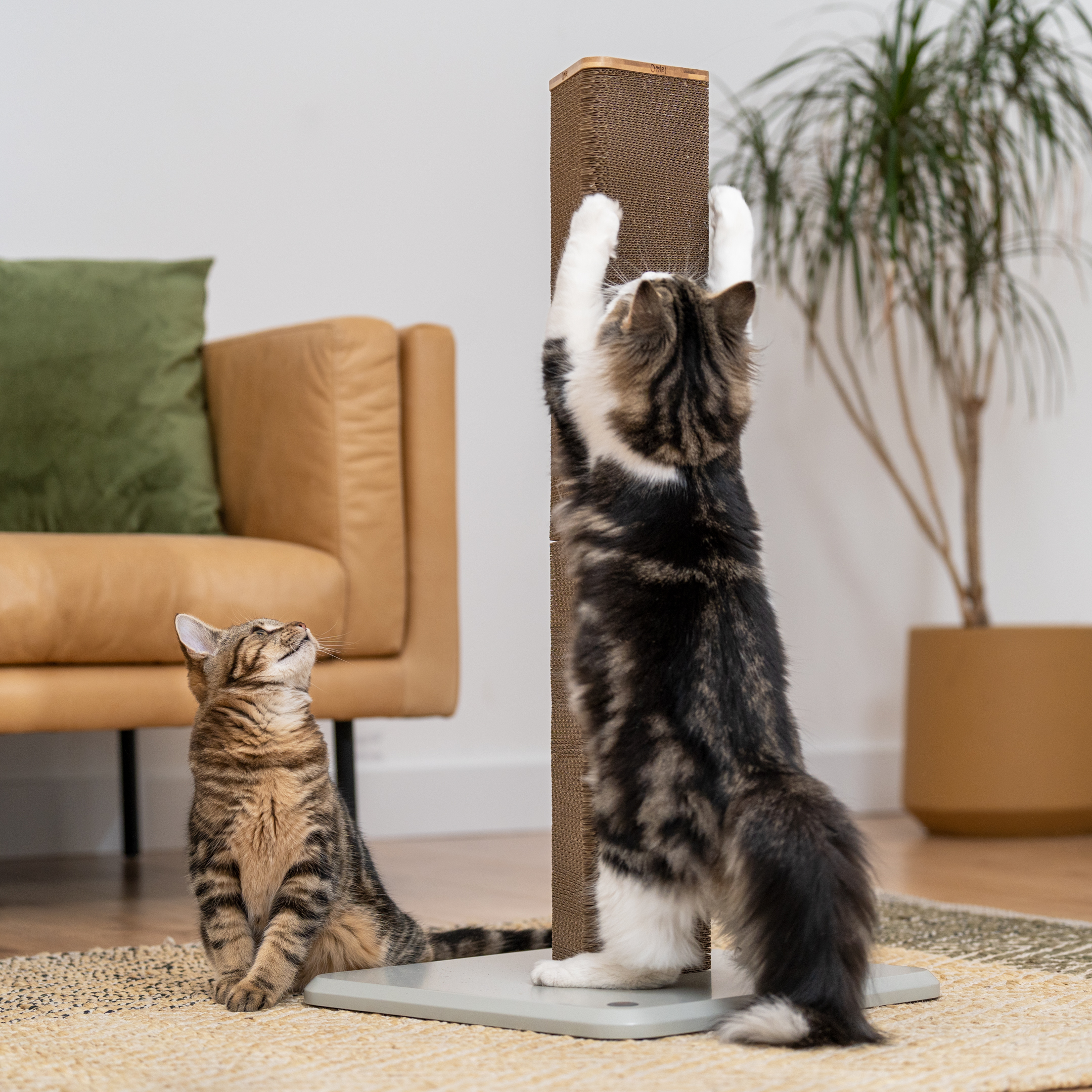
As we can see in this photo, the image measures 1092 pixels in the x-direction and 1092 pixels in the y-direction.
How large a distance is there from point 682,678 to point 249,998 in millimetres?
504

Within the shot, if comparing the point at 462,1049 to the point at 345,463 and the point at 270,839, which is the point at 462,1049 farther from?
the point at 345,463

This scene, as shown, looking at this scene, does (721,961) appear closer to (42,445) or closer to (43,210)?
(42,445)

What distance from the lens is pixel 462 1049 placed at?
120cm

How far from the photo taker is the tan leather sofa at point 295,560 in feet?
6.35

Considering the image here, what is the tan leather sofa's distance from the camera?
1937 millimetres

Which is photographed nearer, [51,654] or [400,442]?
[51,654]

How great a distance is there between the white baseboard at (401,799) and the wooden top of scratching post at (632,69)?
5.73 feet

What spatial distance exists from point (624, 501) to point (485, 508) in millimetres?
1793

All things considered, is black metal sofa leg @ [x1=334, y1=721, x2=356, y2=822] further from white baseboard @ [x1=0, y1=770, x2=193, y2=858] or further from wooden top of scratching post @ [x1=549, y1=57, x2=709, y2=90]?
wooden top of scratching post @ [x1=549, y1=57, x2=709, y2=90]

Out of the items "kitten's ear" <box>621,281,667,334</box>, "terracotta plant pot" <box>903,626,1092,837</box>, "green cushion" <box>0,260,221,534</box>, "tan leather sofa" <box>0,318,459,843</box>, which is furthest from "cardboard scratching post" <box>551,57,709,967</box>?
"terracotta plant pot" <box>903,626,1092,837</box>

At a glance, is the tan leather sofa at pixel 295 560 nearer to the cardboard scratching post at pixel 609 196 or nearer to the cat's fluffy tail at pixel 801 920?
the cardboard scratching post at pixel 609 196

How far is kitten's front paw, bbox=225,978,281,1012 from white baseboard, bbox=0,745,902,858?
56.8 inches

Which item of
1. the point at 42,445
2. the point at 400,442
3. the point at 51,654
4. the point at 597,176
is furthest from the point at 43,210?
the point at 597,176

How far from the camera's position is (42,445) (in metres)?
2.39
